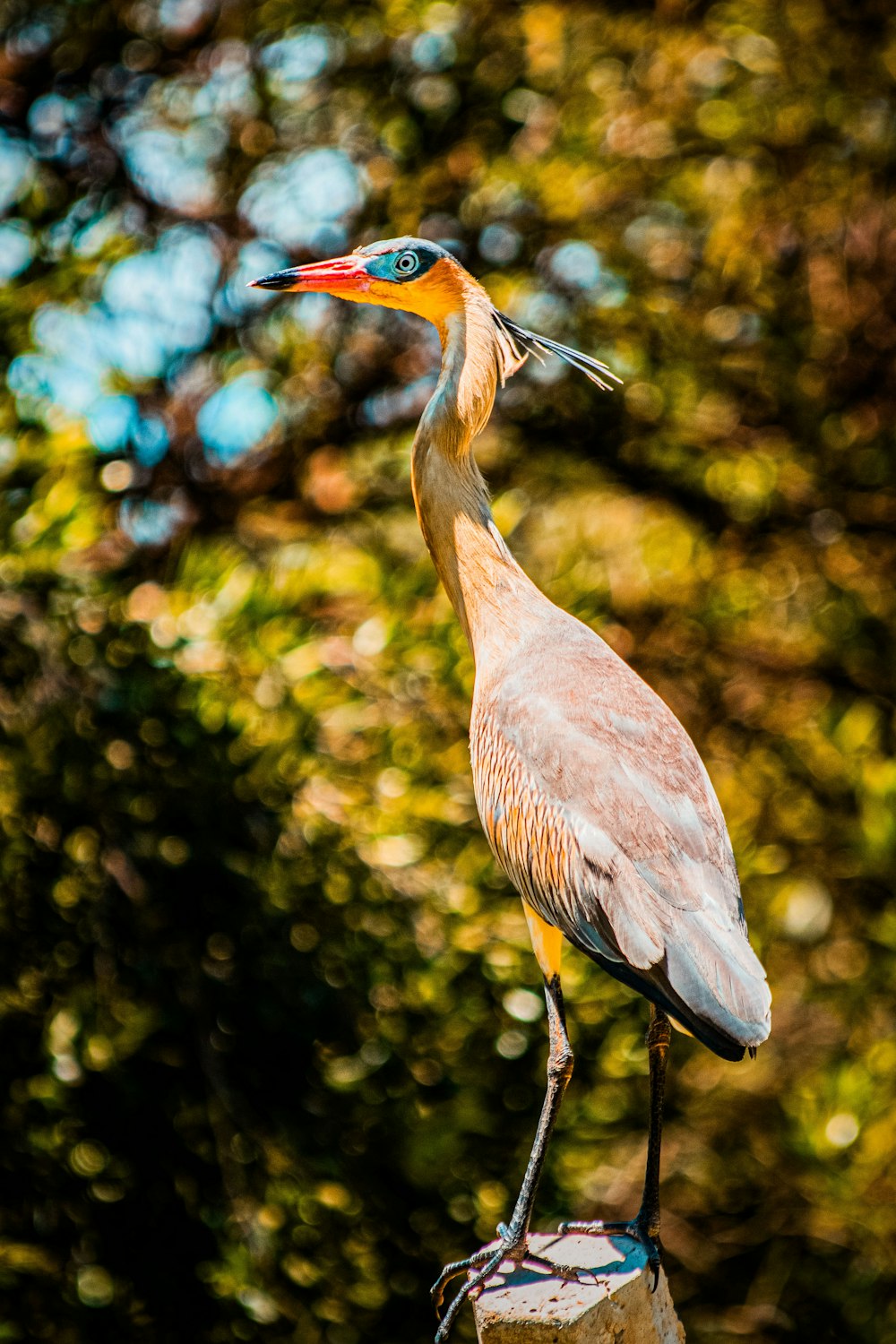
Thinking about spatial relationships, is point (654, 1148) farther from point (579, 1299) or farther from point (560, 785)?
point (560, 785)

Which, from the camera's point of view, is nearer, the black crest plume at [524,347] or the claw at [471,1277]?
the claw at [471,1277]

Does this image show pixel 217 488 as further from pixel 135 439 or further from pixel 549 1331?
pixel 549 1331

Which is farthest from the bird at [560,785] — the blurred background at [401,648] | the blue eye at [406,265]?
the blurred background at [401,648]

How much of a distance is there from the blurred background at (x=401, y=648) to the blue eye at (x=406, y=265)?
0.92m

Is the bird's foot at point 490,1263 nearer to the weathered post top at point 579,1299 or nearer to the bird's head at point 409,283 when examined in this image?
the weathered post top at point 579,1299

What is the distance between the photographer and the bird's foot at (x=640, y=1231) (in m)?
1.81

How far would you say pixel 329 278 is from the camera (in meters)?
2.16

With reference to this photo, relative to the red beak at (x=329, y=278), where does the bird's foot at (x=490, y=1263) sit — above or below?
below

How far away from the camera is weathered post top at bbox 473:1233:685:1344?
5.03ft

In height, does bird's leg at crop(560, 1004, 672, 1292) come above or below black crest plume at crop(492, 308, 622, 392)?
below

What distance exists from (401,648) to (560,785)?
1202mm

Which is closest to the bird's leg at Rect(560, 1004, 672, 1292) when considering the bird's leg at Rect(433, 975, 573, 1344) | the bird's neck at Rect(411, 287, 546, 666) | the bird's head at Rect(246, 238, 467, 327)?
the bird's leg at Rect(433, 975, 573, 1344)

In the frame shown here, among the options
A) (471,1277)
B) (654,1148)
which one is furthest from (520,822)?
(471,1277)

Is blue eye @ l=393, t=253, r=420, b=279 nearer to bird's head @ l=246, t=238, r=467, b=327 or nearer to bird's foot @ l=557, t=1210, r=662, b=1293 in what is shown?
bird's head @ l=246, t=238, r=467, b=327
